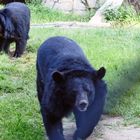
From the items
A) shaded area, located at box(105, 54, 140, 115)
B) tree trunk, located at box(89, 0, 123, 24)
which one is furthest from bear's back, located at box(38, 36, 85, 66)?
tree trunk, located at box(89, 0, 123, 24)

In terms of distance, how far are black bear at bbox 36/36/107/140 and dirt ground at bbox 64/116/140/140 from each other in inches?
19.2

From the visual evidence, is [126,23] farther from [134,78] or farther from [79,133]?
[134,78]

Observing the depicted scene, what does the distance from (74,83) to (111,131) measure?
127 centimetres

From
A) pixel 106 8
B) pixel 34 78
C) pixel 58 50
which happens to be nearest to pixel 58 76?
pixel 58 50

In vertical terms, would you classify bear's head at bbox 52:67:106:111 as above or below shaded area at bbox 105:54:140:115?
below

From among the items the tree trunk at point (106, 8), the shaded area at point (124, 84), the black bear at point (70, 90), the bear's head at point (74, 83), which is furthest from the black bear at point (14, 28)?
the shaded area at point (124, 84)

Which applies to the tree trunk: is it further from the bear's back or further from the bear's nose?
the bear's nose

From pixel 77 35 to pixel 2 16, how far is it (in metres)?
2.02

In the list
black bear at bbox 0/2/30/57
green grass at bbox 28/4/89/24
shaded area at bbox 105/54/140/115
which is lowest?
green grass at bbox 28/4/89/24

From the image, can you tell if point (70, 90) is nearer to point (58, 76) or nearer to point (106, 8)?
point (58, 76)

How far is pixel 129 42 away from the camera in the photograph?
8.30 meters

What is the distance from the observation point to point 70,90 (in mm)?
2988

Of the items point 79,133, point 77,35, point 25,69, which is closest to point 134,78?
point 79,133

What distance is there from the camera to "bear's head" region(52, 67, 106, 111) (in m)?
2.92
